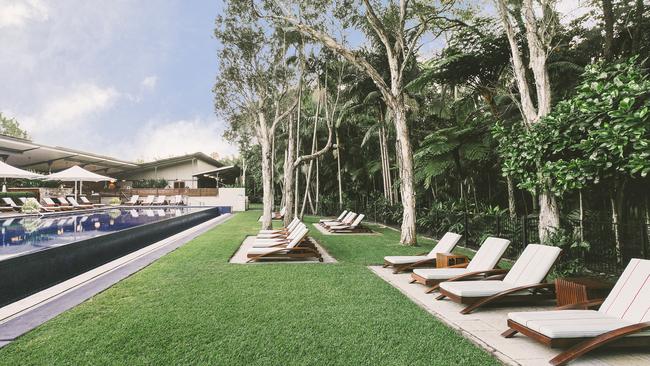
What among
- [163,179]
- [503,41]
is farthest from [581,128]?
[163,179]

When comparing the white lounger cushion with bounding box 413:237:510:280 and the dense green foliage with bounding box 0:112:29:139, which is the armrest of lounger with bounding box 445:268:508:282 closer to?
the white lounger cushion with bounding box 413:237:510:280

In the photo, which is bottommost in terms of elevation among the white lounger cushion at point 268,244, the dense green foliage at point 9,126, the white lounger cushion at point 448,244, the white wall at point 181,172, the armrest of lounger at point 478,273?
the armrest of lounger at point 478,273

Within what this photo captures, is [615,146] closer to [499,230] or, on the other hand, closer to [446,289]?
[446,289]

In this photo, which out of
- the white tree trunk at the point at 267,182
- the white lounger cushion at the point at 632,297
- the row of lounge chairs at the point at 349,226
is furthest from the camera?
the white tree trunk at the point at 267,182

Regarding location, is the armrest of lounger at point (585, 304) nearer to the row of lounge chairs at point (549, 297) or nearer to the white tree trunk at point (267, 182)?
the row of lounge chairs at point (549, 297)

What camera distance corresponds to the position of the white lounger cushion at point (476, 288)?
513 cm

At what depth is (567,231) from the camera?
780cm

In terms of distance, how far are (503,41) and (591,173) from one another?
6.41 metres

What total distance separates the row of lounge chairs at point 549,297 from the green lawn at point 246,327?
1.75 feet

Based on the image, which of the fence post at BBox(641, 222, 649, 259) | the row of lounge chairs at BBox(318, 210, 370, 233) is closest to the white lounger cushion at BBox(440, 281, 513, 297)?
the fence post at BBox(641, 222, 649, 259)

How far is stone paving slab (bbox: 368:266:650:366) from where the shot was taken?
3.65 m

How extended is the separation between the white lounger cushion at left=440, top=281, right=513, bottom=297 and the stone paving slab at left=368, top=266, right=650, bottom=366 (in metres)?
0.24

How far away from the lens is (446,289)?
544cm

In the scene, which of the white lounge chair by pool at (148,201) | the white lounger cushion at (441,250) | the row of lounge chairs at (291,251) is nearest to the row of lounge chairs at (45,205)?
the white lounge chair by pool at (148,201)
